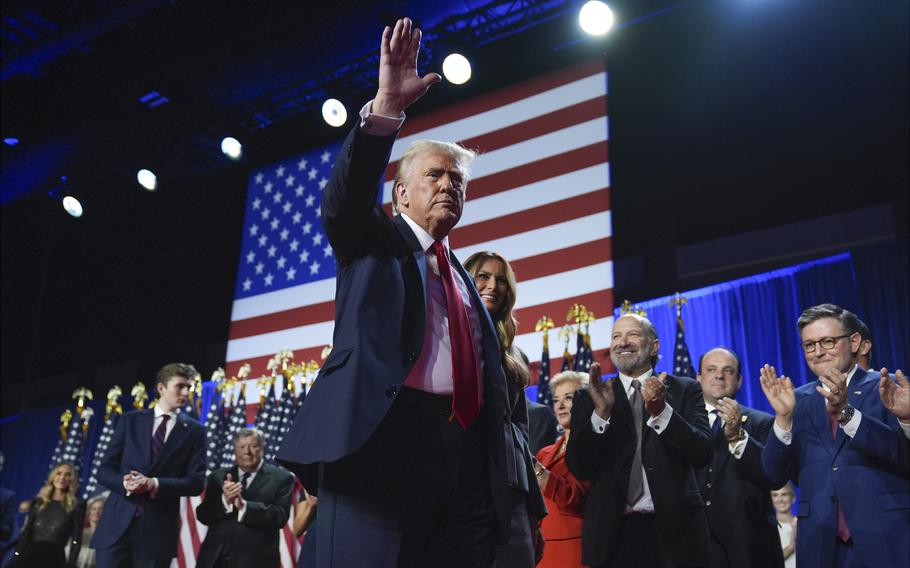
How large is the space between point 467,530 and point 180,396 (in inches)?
141

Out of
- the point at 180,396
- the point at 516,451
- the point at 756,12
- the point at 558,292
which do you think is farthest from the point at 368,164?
the point at 756,12

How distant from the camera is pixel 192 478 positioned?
4.55 meters

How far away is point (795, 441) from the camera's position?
10.7 ft

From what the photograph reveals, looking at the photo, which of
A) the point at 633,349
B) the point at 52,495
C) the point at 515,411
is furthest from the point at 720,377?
the point at 52,495

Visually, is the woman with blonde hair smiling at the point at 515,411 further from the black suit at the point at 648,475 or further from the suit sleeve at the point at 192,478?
the suit sleeve at the point at 192,478

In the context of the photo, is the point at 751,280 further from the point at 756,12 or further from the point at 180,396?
the point at 180,396

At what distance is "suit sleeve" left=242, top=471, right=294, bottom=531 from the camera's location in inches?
195

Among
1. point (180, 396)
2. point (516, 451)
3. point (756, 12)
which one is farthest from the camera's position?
point (756, 12)

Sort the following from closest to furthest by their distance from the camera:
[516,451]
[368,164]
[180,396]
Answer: [368,164]
[516,451]
[180,396]

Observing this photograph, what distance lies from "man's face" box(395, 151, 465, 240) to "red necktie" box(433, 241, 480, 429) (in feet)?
0.19

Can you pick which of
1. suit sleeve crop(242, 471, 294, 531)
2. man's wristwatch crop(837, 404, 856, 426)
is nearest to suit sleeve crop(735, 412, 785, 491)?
man's wristwatch crop(837, 404, 856, 426)

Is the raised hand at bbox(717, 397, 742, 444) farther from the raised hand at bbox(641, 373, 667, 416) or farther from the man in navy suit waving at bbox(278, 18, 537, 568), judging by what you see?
the man in navy suit waving at bbox(278, 18, 537, 568)

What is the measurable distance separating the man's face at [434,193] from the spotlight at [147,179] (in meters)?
7.01

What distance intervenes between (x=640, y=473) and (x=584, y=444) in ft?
0.79
